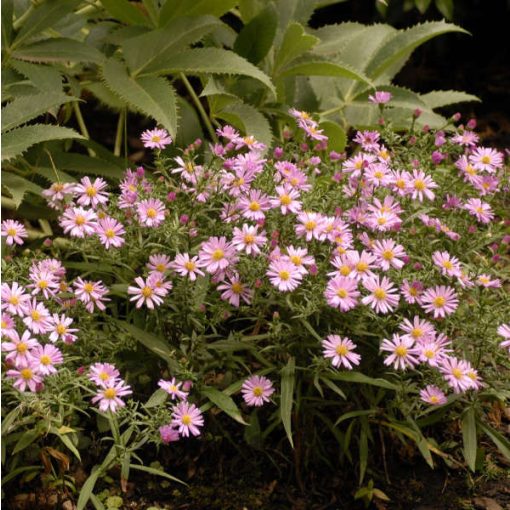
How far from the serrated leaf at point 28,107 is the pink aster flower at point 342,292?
80cm

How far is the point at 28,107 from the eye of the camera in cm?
216

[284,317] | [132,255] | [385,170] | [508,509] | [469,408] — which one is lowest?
[508,509]

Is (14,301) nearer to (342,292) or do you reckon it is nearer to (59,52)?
(342,292)

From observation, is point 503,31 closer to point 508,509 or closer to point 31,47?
point 31,47

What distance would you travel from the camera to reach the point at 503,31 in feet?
14.0

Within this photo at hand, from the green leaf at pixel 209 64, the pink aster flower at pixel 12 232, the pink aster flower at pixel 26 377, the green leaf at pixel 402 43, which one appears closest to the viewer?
the pink aster flower at pixel 26 377

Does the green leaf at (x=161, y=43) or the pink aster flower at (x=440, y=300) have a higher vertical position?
the green leaf at (x=161, y=43)

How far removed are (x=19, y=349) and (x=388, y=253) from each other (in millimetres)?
722

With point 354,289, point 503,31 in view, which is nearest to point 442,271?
point 354,289

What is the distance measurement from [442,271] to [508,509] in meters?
0.52

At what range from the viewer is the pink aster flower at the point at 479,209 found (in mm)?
1973

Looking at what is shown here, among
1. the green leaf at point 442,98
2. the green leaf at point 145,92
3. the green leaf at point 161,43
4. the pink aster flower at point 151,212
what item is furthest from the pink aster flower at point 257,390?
the green leaf at point 442,98

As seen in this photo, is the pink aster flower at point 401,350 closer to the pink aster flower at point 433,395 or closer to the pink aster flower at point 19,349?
the pink aster flower at point 433,395

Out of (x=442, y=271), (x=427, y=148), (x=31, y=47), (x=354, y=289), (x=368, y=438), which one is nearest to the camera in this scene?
(x=354, y=289)
